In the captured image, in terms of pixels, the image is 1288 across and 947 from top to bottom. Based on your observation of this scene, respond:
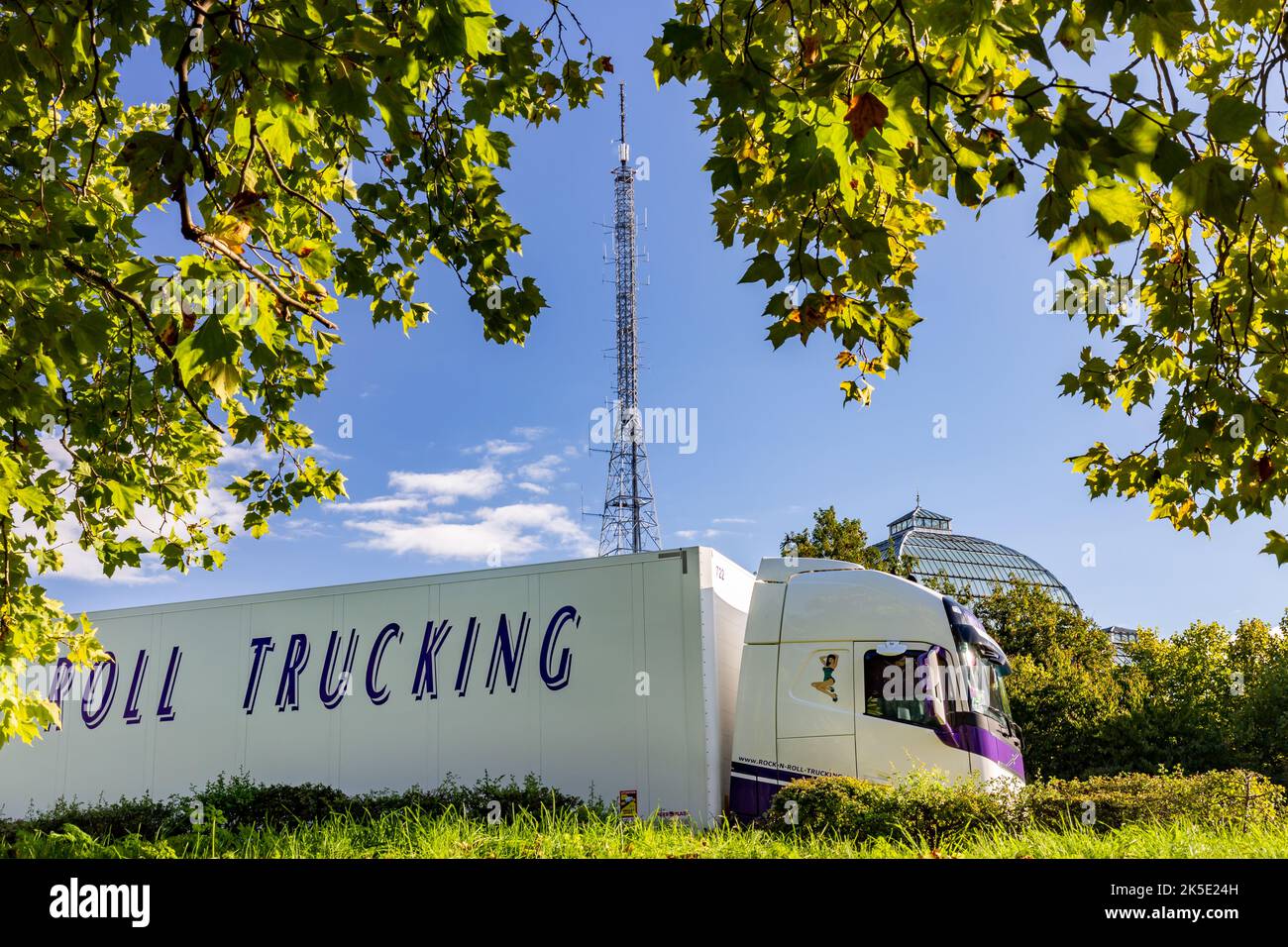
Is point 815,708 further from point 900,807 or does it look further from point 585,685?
point 585,685

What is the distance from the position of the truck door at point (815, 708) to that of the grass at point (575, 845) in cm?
348

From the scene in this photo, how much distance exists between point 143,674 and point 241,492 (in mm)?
5455

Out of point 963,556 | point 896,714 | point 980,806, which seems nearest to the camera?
point 980,806

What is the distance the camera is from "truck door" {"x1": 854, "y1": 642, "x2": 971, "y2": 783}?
9.59 m

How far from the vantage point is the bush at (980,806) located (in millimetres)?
7844

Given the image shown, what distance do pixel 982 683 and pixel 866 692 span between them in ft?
4.30

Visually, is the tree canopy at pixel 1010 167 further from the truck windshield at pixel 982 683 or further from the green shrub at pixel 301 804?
the green shrub at pixel 301 804

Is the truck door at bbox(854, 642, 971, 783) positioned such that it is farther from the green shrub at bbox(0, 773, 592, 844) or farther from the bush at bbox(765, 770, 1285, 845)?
the green shrub at bbox(0, 773, 592, 844)

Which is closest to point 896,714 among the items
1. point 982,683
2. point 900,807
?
point 982,683

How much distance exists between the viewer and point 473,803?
33.9 feet

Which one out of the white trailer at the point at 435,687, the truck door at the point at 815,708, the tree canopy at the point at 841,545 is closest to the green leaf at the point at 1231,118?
the truck door at the point at 815,708

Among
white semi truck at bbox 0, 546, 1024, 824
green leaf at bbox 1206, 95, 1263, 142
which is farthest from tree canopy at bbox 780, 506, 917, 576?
green leaf at bbox 1206, 95, 1263, 142

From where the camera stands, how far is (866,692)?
9906 millimetres
